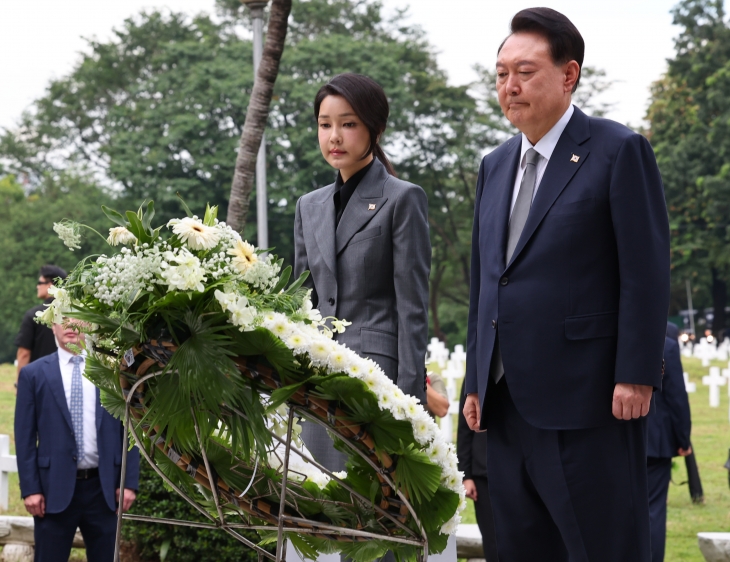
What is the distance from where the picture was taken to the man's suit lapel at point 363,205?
→ 4.12 m

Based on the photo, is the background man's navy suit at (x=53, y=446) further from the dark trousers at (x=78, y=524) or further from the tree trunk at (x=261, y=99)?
the tree trunk at (x=261, y=99)

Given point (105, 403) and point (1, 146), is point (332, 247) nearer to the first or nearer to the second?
point (105, 403)

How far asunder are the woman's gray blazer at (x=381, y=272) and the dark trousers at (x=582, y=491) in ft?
2.34

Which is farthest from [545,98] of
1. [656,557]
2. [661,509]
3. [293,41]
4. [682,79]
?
[682,79]

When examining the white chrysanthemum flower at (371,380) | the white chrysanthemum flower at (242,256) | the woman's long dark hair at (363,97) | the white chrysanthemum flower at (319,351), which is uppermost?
the woman's long dark hair at (363,97)

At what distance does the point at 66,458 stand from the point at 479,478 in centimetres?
250

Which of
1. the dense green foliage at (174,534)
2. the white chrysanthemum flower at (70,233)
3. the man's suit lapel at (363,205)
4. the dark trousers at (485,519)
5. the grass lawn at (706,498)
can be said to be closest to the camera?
the white chrysanthemum flower at (70,233)

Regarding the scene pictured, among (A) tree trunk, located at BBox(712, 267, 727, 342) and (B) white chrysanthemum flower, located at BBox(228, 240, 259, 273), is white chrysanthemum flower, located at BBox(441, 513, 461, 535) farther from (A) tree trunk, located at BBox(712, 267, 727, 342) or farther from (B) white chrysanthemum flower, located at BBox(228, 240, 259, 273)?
(A) tree trunk, located at BBox(712, 267, 727, 342)

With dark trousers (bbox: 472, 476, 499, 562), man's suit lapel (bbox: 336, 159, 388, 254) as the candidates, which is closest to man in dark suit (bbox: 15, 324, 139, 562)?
dark trousers (bbox: 472, 476, 499, 562)

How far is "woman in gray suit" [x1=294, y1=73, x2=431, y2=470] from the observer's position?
13.2ft

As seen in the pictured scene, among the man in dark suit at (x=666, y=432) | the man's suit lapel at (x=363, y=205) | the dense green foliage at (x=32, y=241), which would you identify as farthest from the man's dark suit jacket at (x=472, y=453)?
the dense green foliage at (x=32, y=241)

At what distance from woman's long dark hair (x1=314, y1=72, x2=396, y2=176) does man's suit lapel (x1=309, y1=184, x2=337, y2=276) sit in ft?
1.04

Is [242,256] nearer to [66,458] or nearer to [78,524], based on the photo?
[66,458]

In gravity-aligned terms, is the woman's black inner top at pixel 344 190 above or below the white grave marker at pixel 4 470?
above
